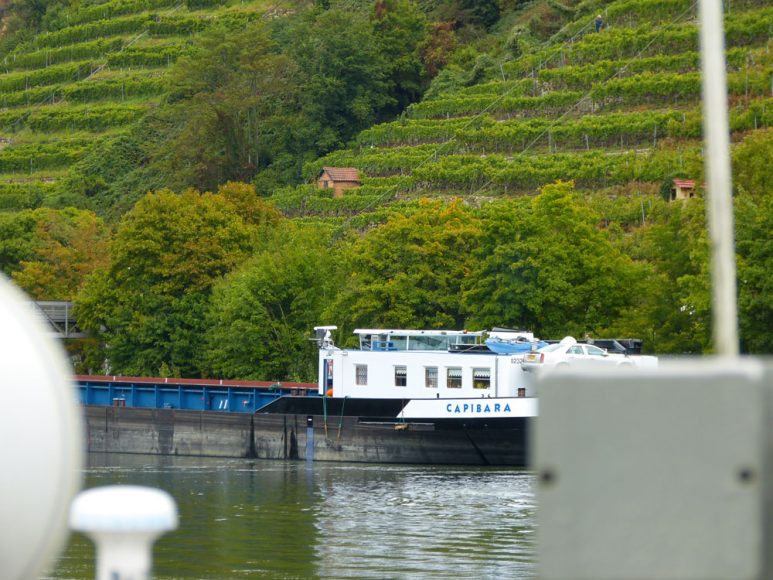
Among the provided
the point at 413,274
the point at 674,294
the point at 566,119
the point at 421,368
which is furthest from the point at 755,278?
the point at 566,119

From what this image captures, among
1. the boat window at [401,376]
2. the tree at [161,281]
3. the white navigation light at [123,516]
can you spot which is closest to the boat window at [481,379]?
the boat window at [401,376]

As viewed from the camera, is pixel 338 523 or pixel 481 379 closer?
pixel 338 523

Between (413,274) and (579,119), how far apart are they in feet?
84.1

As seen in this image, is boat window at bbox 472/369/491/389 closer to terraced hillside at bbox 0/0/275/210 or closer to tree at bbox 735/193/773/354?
tree at bbox 735/193/773/354

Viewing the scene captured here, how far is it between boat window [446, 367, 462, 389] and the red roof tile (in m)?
34.8

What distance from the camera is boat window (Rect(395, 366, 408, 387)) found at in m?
46.3

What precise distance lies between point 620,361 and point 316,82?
2220 inches

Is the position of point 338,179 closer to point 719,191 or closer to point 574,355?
point 574,355

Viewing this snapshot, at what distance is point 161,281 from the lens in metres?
62.3

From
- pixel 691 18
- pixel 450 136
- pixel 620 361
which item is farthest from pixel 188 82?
pixel 620 361

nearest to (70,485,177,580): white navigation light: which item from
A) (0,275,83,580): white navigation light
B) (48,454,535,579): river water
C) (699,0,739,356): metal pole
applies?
(0,275,83,580): white navigation light

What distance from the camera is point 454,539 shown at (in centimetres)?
2794

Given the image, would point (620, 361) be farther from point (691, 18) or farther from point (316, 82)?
point (316, 82)

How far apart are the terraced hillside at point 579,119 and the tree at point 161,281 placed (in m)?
12.9
